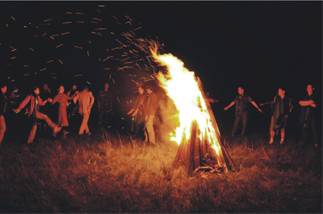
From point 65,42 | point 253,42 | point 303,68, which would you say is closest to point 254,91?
point 303,68

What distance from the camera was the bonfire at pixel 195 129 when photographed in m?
8.59

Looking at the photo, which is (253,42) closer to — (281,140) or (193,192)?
(281,140)

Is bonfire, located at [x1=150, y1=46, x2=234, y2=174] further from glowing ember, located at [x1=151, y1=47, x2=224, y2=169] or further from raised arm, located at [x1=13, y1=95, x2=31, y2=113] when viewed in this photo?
raised arm, located at [x1=13, y1=95, x2=31, y2=113]

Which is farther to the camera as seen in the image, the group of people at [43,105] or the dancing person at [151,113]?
the dancing person at [151,113]

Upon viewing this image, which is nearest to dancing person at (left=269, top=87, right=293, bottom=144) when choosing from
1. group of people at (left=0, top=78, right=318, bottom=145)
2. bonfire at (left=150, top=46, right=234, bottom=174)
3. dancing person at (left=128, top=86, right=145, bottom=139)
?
group of people at (left=0, top=78, right=318, bottom=145)

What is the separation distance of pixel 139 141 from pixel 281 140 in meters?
4.64

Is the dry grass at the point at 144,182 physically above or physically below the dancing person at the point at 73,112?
below

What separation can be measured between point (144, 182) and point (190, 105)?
203 centimetres

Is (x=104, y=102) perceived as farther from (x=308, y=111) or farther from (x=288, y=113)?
(x=308, y=111)

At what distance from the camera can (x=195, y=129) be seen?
859cm

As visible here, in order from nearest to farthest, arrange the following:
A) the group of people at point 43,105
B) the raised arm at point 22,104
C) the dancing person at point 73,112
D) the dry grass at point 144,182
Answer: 1. the dry grass at point 144,182
2. the group of people at point 43,105
3. the raised arm at point 22,104
4. the dancing person at point 73,112

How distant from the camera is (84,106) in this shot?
45.2 ft

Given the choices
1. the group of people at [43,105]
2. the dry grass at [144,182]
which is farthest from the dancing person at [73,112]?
the dry grass at [144,182]

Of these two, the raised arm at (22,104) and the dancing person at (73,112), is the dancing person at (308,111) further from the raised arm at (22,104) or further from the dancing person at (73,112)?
the raised arm at (22,104)
